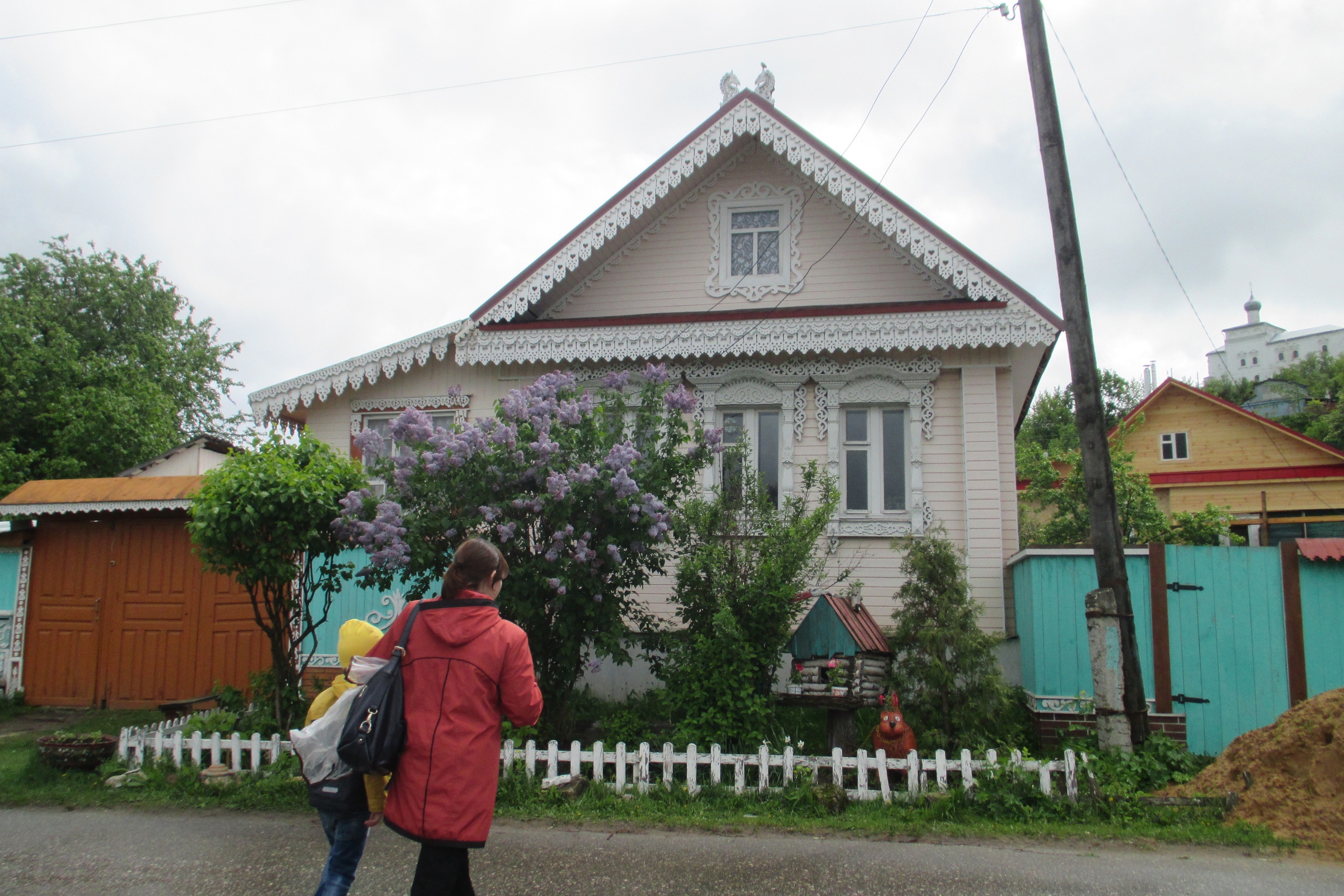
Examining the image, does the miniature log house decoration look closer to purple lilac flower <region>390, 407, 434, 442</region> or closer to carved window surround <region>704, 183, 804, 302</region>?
purple lilac flower <region>390, 407, 434, 442</region>

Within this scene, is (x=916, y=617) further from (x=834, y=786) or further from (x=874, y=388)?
(x=874, y=388)

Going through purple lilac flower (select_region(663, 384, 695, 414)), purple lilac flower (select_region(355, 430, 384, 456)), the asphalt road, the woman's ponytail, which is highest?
purple lilac flower (select_region(663, 384, 695, 414))

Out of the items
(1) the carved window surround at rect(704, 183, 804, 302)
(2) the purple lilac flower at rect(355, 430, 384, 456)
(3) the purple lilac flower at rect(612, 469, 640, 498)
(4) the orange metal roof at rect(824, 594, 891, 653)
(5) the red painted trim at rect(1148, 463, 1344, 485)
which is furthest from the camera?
(5) the red painted trim at rect(1148, 463, 1344, 485)

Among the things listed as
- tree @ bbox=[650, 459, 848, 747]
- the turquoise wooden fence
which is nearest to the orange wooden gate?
tree @ bbox=[650, 459, 848, 747]

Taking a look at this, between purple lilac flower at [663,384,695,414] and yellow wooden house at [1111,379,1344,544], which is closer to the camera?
purple lilac flower at [663,384,695,414]

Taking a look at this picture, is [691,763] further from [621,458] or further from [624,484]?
[621,458]

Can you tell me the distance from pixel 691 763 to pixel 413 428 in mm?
3503

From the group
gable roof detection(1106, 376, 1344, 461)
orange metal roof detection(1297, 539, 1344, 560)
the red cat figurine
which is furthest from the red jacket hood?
gable roof detection(1106, 376, 1344, 461)

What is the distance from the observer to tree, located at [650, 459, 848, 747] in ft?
23.5

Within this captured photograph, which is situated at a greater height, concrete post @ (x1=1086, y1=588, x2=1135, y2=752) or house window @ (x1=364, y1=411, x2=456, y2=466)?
house window @ (x1=364, y1=411, x2=456, y2=466)

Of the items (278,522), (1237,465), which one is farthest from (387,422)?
(1237,465)

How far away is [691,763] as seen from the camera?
6.77m

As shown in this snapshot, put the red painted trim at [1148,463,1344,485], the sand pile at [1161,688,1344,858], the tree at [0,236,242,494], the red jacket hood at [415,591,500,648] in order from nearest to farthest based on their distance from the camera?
the red jacket hood at [415,591,500,648]
the sand pile at [1161,688,1344,858]
the tree at [0,236,242,494]
the red painted trim at [1148,463,1344,485]

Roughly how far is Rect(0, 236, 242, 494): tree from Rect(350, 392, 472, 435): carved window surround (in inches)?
618
